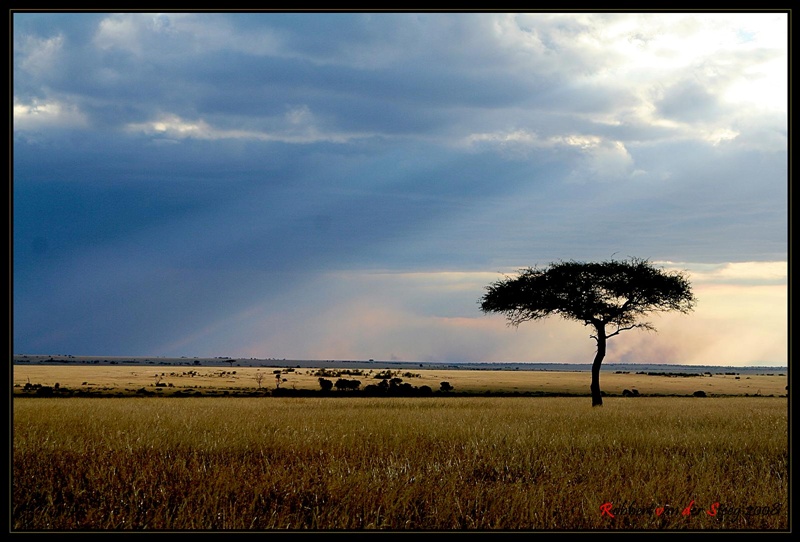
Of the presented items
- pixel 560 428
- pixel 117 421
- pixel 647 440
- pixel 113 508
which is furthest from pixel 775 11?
pixel 117 421

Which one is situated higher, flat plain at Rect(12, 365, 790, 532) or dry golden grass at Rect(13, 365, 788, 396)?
flat plain at Rect(12, 365, 790, 532)

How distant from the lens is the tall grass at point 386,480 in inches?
297

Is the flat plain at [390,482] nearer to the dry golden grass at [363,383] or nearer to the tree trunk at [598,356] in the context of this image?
the tree trunk at [598,356]

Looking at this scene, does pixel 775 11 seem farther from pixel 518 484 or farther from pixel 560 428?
pixel 560 428

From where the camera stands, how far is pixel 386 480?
9086 millimetres

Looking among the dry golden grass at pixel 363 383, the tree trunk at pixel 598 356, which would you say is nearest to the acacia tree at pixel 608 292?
the tree trunk at pixel 598 356

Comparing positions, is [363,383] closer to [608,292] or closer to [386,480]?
[608,292]

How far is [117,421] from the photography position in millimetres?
18766

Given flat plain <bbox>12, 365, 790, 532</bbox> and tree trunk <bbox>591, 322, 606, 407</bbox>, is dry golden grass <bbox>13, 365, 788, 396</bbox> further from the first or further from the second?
flat plain <bbox>12, 365, 790, 532</bbox>

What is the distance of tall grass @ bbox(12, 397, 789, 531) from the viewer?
24.8 ft

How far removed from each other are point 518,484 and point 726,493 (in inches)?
124

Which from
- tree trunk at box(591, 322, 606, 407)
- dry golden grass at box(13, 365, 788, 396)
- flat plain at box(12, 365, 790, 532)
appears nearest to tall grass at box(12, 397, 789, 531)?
flat plain at box(12, 365, 790, 532)

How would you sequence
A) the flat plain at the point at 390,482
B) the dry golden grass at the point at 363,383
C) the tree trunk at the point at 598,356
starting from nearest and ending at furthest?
1. the flat plain at the point at 390,482
2. the tree trunk at the point at 598,356
3. the dry golden grass at the point at 363,383

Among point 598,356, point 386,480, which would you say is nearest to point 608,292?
point 598,356
